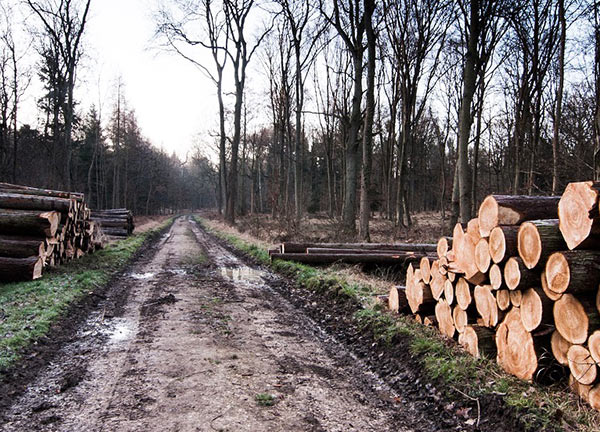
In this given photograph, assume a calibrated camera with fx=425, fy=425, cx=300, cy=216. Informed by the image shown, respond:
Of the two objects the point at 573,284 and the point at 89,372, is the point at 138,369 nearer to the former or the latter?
the point at 89,372

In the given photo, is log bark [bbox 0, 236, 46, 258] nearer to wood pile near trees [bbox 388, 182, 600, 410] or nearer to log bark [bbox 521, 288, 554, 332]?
wood pile near trees [bbox 388, 182, 600, 410]

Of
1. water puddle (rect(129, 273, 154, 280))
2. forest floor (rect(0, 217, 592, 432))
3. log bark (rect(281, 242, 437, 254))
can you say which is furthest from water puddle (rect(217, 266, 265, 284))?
forest floor (rect(0, 217, 592, 432))

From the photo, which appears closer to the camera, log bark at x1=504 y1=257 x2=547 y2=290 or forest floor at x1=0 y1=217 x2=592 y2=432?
forest floor at x1=0 y1=217 x2=592 y2=432

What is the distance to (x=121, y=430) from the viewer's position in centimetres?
345

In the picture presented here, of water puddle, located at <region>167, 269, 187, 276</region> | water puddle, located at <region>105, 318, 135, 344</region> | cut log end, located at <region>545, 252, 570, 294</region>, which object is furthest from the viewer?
water puddle, located at <region>167, 269, 187, 276</region>

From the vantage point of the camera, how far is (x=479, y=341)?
15.3ft

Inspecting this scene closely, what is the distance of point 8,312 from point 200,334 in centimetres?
324

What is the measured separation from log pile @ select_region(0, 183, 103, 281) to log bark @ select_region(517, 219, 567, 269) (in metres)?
9.72

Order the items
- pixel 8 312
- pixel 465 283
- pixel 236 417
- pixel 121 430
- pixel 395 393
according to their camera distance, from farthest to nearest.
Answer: pixel 8 312 → pixel 465 283 → pixel 395 393 → pixel 236 417 → pixel 121 430

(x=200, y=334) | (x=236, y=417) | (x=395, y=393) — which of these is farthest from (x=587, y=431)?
(x=200, y=334)

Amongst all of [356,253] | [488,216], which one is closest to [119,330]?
[488,216]

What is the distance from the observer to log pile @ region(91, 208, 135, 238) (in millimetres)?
21706

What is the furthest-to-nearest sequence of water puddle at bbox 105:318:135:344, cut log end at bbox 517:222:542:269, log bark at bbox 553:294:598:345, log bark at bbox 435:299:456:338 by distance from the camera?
water puddle at bbox 105:318:135:344, log bark at bbox 435:299:456:338, cut log end at bbox 517:222:542:269, log bark at bbox 553:294:598:345

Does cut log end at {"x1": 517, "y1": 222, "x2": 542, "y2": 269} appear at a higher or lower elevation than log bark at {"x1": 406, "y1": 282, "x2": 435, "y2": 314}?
higher
